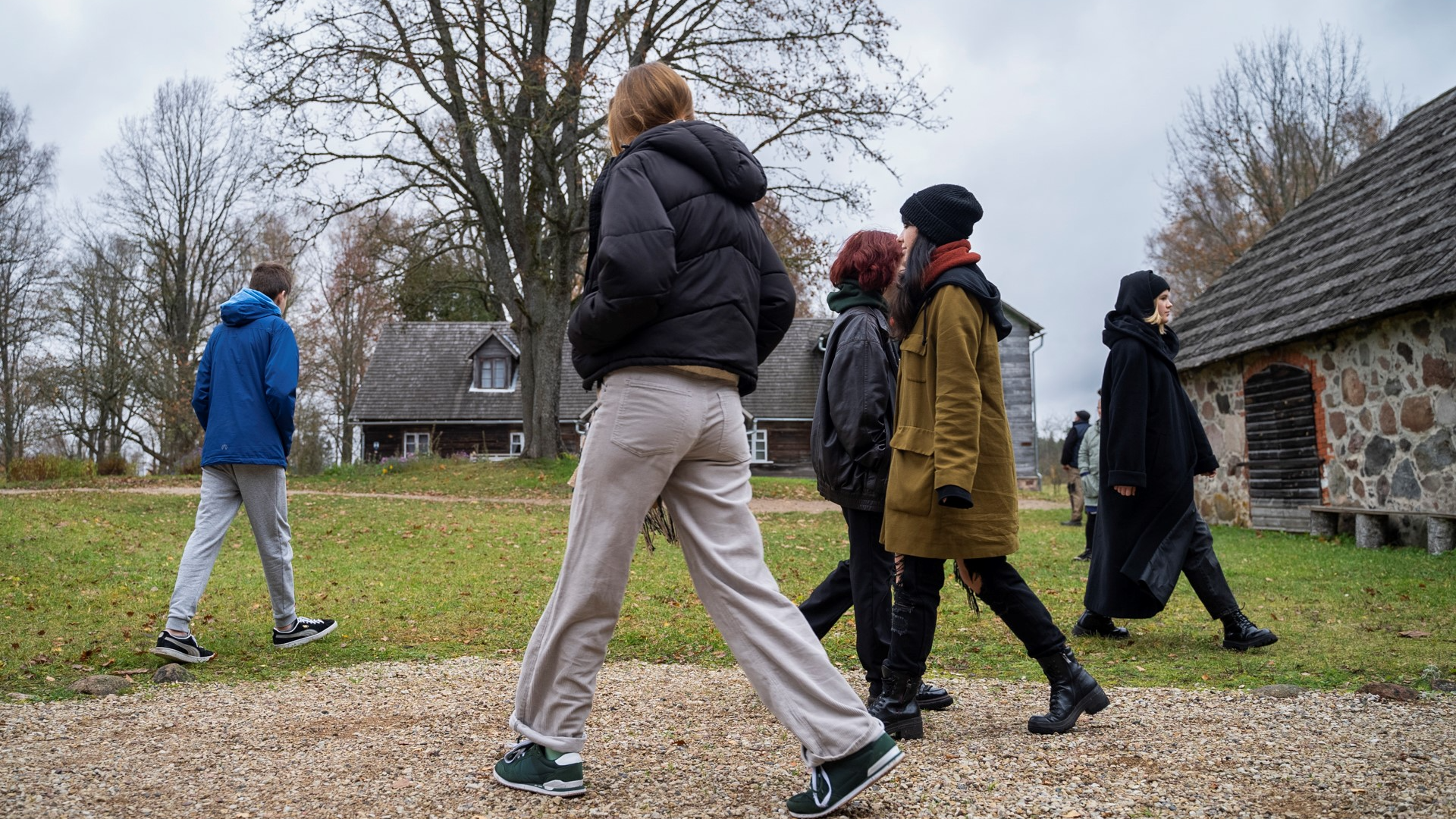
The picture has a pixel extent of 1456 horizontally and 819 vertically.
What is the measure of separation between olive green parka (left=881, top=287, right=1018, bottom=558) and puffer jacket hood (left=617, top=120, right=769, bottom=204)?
1053mm

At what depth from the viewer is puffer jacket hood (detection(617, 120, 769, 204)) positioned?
9.86 ft

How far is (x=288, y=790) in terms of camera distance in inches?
121

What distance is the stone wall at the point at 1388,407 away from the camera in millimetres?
10531

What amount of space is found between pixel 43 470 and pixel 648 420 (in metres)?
21.3

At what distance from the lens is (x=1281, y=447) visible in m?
13.5

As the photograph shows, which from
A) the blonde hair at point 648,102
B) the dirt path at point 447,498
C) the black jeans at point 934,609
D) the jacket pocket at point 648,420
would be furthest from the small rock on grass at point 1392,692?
the dirt path at point 447,498

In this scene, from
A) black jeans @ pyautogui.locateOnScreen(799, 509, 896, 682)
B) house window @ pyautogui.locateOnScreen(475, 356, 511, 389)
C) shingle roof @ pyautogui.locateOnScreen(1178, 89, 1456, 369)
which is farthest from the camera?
house window @ pyautogui.locateOnScreen(475, 356, 511, 389)

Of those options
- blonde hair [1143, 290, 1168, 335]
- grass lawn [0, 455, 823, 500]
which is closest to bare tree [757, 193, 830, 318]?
grass lawn [0, 455, 823, 500]

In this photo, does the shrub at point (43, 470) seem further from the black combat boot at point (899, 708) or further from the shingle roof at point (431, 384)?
the black combat boot at point (899, 708)

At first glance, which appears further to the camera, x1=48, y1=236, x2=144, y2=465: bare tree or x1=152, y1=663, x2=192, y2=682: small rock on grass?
x1=48, y1=236, x2=144, y2=465: bare tree

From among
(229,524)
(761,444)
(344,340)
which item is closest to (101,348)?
(344,340)

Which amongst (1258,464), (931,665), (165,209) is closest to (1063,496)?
(1258,464)

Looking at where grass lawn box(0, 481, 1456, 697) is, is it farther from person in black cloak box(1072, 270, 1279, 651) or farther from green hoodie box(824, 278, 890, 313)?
green hoodie box(824, 278, 890, 313)

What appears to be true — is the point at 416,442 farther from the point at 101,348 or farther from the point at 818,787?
the point at 818,787
